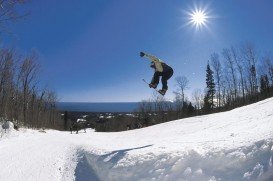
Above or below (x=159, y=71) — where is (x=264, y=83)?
above

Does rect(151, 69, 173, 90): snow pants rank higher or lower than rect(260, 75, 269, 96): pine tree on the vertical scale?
lower

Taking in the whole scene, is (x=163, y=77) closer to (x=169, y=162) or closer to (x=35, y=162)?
(x=35, y=162)

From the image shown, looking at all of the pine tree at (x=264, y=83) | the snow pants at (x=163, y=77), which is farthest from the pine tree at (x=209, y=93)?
the snow pants at (x=163, y=77)

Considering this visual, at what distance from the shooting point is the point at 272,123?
8453 mm

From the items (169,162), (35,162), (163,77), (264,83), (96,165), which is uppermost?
(264,83)

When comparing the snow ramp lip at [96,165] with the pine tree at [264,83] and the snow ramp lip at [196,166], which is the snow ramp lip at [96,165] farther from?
the pine tree at [264,83]

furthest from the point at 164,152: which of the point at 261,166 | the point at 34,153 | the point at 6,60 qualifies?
the point at 6,60

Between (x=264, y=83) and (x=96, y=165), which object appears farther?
(x=264, y=83)

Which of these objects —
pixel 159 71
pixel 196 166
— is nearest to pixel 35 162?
pixel 196 166

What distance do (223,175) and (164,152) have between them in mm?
1974

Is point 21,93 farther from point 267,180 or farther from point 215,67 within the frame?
point 267,180

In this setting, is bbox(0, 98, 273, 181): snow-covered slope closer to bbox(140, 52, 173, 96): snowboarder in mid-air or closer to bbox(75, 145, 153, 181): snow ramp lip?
bbox(75, 145, 153, 181): snow ramp lip

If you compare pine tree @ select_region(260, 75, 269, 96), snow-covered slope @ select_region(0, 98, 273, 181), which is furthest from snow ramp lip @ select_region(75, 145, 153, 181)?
pine tree @ select_region(260, 75, 269, 96)

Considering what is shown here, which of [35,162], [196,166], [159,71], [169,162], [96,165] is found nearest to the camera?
[196,166]
